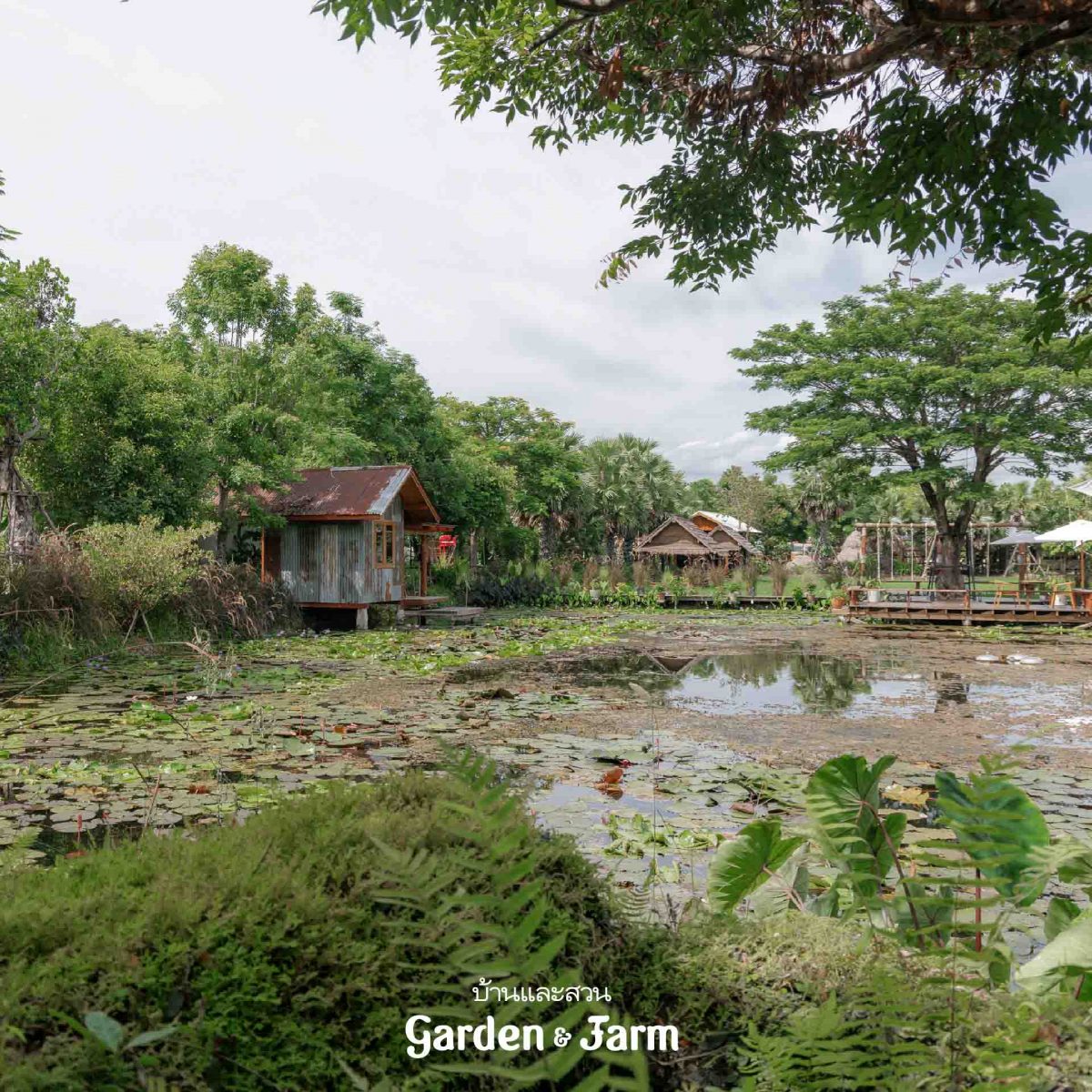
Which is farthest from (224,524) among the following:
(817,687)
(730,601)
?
(730,601)

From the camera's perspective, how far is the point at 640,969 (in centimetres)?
251

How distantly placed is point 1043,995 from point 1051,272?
172 inches

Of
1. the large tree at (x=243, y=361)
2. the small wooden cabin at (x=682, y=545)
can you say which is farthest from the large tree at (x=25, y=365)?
the small wooden cabin at (x=682, y=545)

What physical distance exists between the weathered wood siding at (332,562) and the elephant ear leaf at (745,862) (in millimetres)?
18524

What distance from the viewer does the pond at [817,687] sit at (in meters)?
10.7

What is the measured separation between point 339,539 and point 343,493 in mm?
1236

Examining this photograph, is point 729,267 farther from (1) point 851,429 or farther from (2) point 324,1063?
(1) point 851,429

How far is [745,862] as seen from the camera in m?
3.18

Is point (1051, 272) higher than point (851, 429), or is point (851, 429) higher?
point (851, 429)

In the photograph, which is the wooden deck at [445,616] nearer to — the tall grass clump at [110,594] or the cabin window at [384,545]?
the cabin window at [384,545]

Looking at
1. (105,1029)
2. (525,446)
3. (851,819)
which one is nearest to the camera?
(105,1029)

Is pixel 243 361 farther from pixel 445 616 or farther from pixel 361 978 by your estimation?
pixel 361 978

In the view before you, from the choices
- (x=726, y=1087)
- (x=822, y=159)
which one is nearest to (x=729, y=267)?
(x=822, y=159)

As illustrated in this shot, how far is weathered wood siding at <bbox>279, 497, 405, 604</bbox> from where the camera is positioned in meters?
21.1
